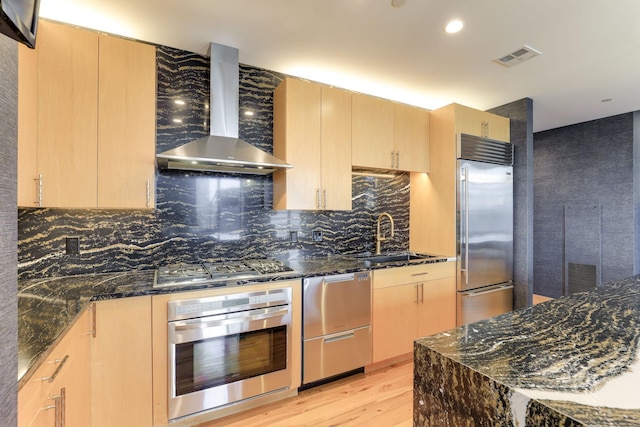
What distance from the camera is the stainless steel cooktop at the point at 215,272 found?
6.06 feet

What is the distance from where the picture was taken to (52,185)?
67.6 inches

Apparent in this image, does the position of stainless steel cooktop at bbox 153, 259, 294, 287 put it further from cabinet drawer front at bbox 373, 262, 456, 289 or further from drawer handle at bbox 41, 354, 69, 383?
cabinet drawer front at bbox 373, 262, 456, 289

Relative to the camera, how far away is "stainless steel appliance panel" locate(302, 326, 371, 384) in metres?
2.17

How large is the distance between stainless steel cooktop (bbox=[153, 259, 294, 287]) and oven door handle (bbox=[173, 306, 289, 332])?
0.22 metres

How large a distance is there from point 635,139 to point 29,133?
19.1ft

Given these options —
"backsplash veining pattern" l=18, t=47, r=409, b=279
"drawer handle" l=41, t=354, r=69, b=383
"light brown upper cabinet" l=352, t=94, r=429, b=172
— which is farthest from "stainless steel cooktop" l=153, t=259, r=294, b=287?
"light brown upper cabinet" l=352, t=94, r=429, b=172

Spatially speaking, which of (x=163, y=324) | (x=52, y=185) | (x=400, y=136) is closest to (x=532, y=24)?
(x=400, y=136)

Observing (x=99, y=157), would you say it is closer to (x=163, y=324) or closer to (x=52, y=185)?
(x=52, y=185)

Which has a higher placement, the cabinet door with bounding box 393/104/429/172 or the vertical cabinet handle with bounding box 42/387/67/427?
Answer: the cabinet door with bounding box 393/104/429/172

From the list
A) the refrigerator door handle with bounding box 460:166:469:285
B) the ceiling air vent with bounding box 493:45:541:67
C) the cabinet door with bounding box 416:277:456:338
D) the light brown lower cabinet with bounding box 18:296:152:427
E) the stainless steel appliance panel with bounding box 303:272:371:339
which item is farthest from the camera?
the refrigerator door handle with bounding box 460:166:469:285

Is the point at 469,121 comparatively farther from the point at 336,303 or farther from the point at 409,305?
the point at 336,303

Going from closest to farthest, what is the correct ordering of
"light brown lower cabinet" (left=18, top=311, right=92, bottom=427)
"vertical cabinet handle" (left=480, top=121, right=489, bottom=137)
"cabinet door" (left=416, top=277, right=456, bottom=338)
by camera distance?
"light brown lower cabinet" (left=18, top=311, right=92, bottom=427)
"cabinet door" (left=416, top=277, right=456, bottom=338)
"vertical cabinet handle" (left=480, top=121, right=489, bottom=137)

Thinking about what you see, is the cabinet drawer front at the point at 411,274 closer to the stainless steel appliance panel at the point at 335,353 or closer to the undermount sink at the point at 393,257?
the undermount sink at the point at 393,257

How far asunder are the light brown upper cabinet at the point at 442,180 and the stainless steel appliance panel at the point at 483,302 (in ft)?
1.58
